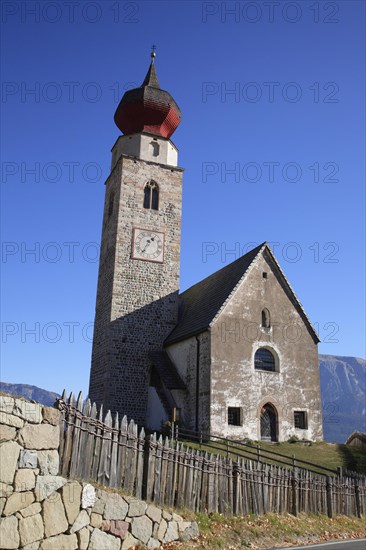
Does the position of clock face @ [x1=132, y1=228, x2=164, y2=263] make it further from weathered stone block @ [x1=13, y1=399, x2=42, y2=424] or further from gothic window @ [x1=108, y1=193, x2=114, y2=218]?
weathered stone block @ [x1=13, y1=399, x2=42, y2=424]

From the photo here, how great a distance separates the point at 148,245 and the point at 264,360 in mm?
10057

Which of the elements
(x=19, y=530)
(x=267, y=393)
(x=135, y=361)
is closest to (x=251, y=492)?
(x=19, y=530)

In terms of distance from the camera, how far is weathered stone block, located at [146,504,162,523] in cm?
974

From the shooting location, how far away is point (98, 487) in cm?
912

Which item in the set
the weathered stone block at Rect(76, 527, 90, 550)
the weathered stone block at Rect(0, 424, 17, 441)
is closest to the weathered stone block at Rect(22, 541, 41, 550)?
the weathered stone block at Rect(76, 527, 90, 550)

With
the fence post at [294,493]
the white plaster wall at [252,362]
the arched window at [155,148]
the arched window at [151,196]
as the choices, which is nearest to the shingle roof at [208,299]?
the white plaster wall at [252,362]

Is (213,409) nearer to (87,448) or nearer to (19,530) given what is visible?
(87,448)

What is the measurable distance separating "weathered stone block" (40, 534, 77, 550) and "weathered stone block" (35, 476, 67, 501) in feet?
2.24

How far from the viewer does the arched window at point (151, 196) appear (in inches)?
1222

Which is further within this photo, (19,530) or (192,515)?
(192,515)

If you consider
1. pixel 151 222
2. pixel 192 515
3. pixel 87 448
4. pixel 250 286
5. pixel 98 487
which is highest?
pixel 151 222

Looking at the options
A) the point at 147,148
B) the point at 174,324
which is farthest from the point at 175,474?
the point at 147,148

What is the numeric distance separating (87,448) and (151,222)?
2230 centimetres

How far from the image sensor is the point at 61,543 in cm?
823
